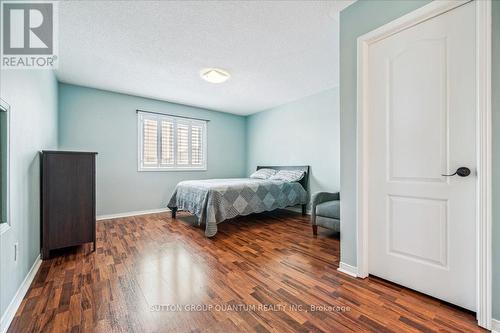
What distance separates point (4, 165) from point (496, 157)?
3.13 metres

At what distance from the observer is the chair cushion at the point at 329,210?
2816 millimetres

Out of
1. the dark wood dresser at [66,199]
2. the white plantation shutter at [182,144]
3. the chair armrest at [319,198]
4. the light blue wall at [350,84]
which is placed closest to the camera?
the light blue wall at [350,84]

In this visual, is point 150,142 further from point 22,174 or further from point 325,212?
point 325,212

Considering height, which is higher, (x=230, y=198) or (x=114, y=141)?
(x=114, y=141)

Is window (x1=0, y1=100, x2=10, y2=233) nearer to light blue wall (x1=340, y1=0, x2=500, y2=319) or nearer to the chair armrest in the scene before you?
light blue wall (x1=340, y1=0, x2=500, y2=319)

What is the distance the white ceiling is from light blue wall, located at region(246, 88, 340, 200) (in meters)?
0.46

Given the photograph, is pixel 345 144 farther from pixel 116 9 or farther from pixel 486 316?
pixel 116 9

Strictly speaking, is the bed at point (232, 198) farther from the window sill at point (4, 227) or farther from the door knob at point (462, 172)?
the door knob at point (462, 172)

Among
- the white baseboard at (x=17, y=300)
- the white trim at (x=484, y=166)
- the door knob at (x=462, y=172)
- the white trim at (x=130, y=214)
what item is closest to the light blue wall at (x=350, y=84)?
the white trim at (x=484, y=166)

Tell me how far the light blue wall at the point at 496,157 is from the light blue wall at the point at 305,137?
255 centimetres

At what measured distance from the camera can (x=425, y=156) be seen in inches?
63.4

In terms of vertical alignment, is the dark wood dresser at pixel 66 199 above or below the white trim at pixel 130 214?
above

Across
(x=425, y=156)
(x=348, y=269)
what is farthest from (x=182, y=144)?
(x=425, y=156)

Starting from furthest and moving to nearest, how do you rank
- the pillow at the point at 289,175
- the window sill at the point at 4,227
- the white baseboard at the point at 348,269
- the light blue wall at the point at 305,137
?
the pillow at the point at 289,175
the light blue wall at the point at 305,137
the white baseboard at the point at 348,269
the window sill at the point at 4,227
